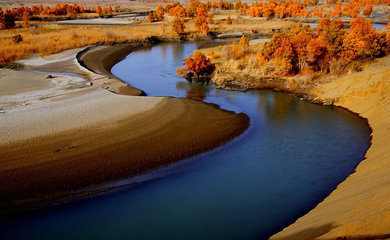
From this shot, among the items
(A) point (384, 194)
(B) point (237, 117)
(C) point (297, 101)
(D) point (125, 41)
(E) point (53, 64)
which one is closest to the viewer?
(A) point (384, 194)

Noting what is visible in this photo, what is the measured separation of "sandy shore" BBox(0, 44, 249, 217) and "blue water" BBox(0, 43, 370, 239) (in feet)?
3.47

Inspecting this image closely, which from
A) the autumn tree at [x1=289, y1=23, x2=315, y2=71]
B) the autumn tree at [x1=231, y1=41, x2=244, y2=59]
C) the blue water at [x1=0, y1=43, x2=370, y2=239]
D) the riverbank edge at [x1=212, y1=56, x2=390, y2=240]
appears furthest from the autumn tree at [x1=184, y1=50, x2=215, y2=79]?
the blue water at [x1=0, y1=43, x2=370, y2=239]

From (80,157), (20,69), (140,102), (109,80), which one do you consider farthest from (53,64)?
(80,157)

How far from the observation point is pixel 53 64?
3909 cm

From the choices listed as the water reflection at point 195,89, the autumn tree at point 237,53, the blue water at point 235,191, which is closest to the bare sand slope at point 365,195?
the blue water at point 235,191

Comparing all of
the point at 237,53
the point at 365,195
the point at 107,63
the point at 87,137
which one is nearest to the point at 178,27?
the point at 107,63

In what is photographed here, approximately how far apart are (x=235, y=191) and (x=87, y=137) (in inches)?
371

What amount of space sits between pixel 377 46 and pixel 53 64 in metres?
38.9

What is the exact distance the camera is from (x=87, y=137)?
58.6 feet

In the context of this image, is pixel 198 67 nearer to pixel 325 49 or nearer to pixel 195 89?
pixel 195 89

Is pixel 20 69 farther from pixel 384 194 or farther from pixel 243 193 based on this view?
pixel 384 194

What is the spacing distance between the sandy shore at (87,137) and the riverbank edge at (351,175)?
7.70 meters

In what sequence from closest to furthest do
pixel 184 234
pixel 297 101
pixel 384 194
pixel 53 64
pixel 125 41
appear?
pixel 384 194 → pixel 184 234 → pixel 297 101 → pixel 53 64 → pixel 125 41

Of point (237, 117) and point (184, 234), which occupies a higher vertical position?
point (237, 117)
